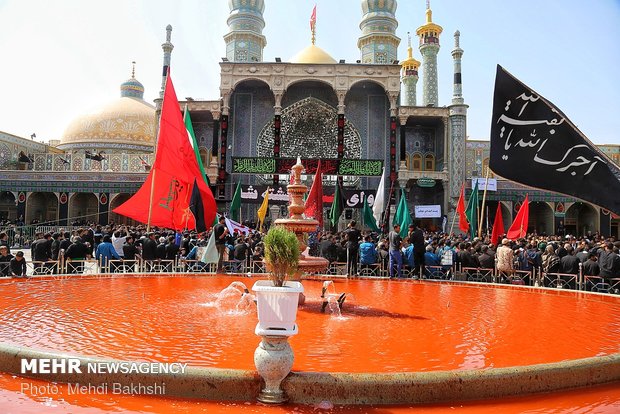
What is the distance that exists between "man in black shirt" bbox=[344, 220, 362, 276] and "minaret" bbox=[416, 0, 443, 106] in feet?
75.4

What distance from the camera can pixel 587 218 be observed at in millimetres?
29969

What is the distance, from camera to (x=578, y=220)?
30344 millimetres

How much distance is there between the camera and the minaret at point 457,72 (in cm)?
2633

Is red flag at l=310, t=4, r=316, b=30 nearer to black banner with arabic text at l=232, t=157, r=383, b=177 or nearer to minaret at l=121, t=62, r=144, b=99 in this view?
black banner with arabic text at l=232, t=157, r=383, b=177

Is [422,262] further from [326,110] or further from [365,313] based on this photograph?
[326,110]

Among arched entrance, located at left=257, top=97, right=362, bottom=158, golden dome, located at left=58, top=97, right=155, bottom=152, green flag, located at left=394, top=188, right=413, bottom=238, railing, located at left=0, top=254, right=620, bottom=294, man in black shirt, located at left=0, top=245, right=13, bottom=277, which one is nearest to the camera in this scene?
railing, located at left=0, top=254, right=620, bottom=294

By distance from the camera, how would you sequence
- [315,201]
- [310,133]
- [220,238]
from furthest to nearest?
1. [310,133]
2. [315,201]
3. [220,238]

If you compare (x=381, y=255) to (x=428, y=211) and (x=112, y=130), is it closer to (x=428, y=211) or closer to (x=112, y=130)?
(x=428, y=211)

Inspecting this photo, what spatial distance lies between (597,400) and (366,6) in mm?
33347

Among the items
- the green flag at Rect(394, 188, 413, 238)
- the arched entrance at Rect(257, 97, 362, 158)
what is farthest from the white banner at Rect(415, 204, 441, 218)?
the green flag at Rect(394, 188, 413, 238)

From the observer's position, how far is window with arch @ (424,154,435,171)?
92.6 feet

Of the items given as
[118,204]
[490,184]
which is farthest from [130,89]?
[490,184]

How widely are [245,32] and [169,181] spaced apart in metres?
26.8

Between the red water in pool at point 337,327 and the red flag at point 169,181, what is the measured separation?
4.06 ft
